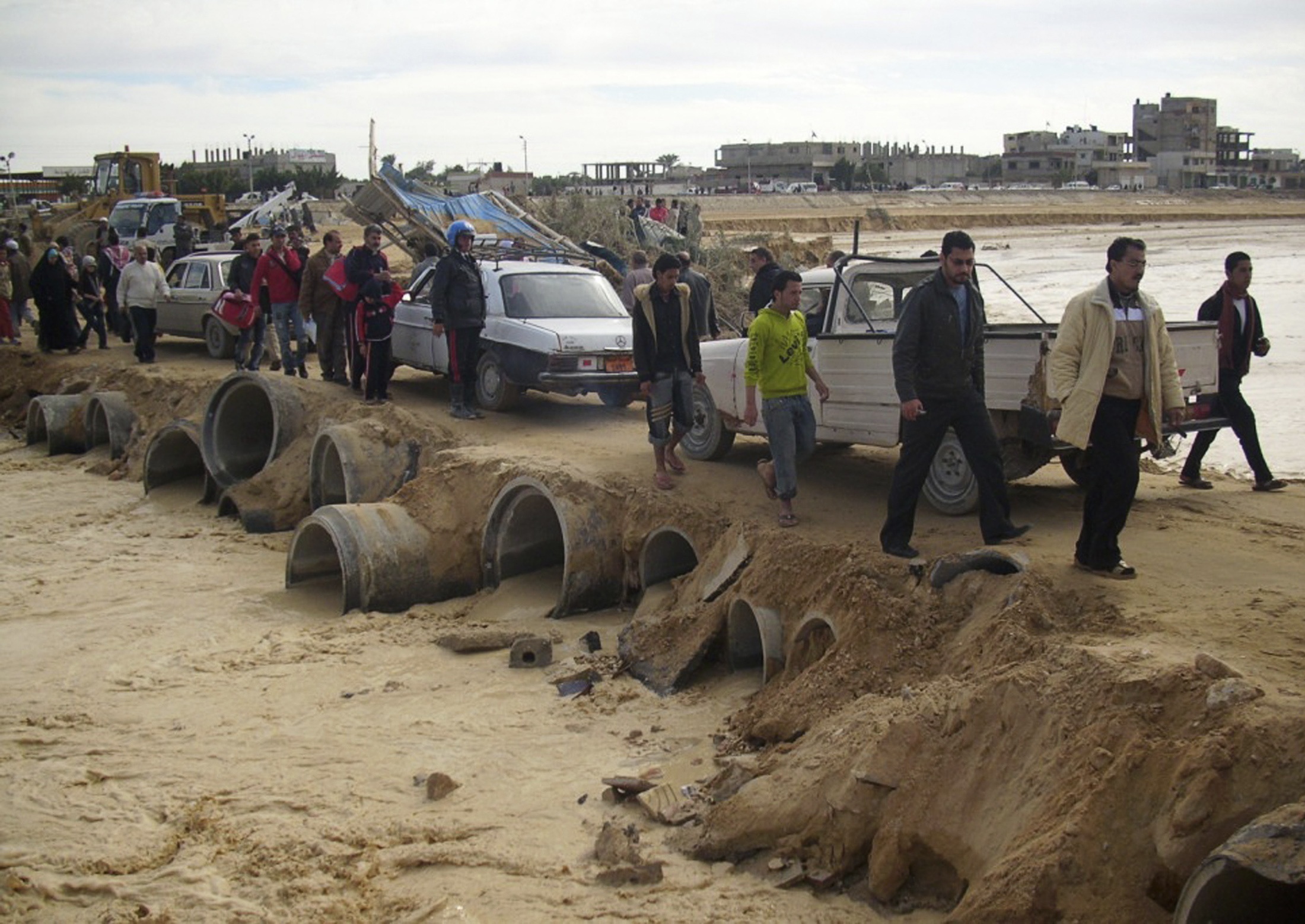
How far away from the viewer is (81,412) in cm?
1705

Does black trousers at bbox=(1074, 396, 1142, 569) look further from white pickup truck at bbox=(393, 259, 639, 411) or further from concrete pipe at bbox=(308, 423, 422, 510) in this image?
concrete pipe at bbox=(308, 423, 422, 510)

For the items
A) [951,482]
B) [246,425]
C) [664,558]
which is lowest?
[664,558]

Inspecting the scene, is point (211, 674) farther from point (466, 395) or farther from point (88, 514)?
point (88, 514)

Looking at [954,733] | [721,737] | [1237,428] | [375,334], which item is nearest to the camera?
[954,733]

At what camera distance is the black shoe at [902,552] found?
300 inches

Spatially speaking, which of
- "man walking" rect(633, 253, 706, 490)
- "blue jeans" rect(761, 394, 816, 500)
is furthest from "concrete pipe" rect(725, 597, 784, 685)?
"man walking" rect(633, 253, 706, 490)

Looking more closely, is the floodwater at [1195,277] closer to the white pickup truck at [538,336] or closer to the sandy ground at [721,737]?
the sandy ground at [721,737]

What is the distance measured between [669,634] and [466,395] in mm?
5421

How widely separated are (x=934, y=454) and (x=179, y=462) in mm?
10312

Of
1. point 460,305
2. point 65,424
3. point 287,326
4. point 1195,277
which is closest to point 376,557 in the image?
point 460,305

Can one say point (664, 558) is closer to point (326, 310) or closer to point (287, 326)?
point (326, 310)

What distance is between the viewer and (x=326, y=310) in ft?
A: 47.4

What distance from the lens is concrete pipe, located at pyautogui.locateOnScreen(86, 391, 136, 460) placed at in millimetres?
16203

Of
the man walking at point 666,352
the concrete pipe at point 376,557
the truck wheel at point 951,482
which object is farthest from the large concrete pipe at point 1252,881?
the concrete pipe at point 376,557
